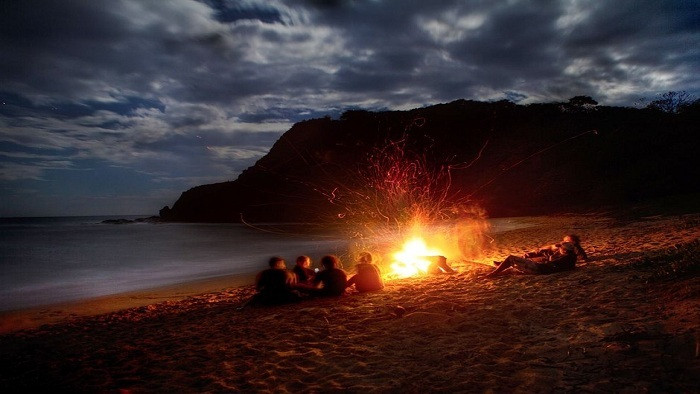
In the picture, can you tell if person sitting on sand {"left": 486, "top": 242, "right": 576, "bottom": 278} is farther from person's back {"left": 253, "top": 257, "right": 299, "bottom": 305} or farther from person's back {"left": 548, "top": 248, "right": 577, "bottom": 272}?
person's back {"left": 253, "top": 257, "right": 299, "bottom": 305}

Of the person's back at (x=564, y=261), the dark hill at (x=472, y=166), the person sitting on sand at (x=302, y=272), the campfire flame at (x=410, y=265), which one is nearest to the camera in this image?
the person's back at (x=564, y=261)

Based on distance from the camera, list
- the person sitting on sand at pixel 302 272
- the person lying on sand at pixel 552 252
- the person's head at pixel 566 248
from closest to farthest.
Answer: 1. the person's head at pixel 566 248
2. the person sitting on sand at pixel 302 272
3. the person lying on sand at pixel 552 252

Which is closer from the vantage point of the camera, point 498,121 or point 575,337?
point 575,337

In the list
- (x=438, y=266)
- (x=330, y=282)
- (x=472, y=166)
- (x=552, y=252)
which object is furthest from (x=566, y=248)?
(x=472, y=166)

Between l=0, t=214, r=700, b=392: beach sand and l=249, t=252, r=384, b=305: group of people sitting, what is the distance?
0.33 m

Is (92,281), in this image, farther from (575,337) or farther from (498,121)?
(498,121)

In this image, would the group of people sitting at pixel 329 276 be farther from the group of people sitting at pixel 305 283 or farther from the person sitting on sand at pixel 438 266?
the person sitting on sand at pixel 438 266

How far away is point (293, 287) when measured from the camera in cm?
942

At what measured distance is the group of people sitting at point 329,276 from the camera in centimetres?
929

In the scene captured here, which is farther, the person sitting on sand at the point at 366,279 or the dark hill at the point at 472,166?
the dark hill at the point at 472,166

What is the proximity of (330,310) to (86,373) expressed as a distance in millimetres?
4258

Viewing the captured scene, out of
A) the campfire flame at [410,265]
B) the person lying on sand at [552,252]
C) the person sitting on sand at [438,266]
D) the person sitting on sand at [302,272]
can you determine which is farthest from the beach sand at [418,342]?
the campfire flame at [410,265]

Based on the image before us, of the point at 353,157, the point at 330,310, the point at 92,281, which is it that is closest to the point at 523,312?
the point at 330,310

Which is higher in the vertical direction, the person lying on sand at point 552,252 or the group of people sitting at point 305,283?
the person lying on sand at point 552,252
